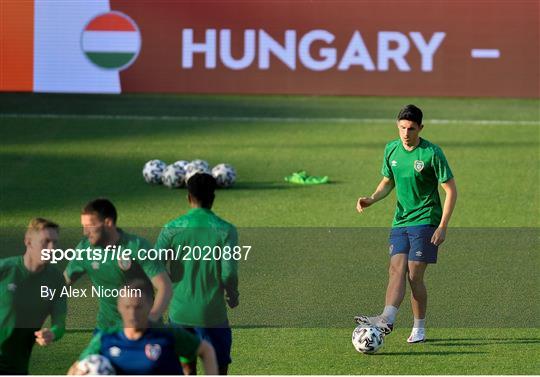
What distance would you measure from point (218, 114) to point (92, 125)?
2992mm

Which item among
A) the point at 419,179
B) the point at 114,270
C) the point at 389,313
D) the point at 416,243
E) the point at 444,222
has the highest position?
the point at 419,179

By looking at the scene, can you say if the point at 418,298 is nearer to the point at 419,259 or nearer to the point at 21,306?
the point at 419,259

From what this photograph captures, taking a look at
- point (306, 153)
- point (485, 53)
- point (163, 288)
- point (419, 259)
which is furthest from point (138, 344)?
point (306, 153)

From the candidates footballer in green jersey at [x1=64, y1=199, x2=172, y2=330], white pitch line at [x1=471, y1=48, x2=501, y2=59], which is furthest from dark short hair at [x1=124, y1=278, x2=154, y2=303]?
white pitch line at [x1=471, y1=48, x2=501, y2=59]

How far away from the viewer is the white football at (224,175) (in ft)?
68.1

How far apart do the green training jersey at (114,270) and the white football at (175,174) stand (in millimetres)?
11224

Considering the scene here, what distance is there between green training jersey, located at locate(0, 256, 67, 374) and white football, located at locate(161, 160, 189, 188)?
1153cm

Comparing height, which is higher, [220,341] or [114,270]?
[114,270]

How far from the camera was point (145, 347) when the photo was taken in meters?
8.02

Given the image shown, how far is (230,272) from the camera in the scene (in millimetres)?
9102

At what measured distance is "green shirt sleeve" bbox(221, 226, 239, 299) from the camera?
9.10 m

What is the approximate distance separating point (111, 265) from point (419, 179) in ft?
12.6

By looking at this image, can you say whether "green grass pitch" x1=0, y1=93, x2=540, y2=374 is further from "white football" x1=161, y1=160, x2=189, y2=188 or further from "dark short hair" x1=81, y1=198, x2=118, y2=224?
"dark short hair" x1=81, y1=198, x2=118, y2=224

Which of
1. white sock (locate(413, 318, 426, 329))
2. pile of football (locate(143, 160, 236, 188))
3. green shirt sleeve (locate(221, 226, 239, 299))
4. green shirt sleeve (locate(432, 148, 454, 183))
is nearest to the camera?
green shirt sleeve (locate(221, 226, 239, 299))
